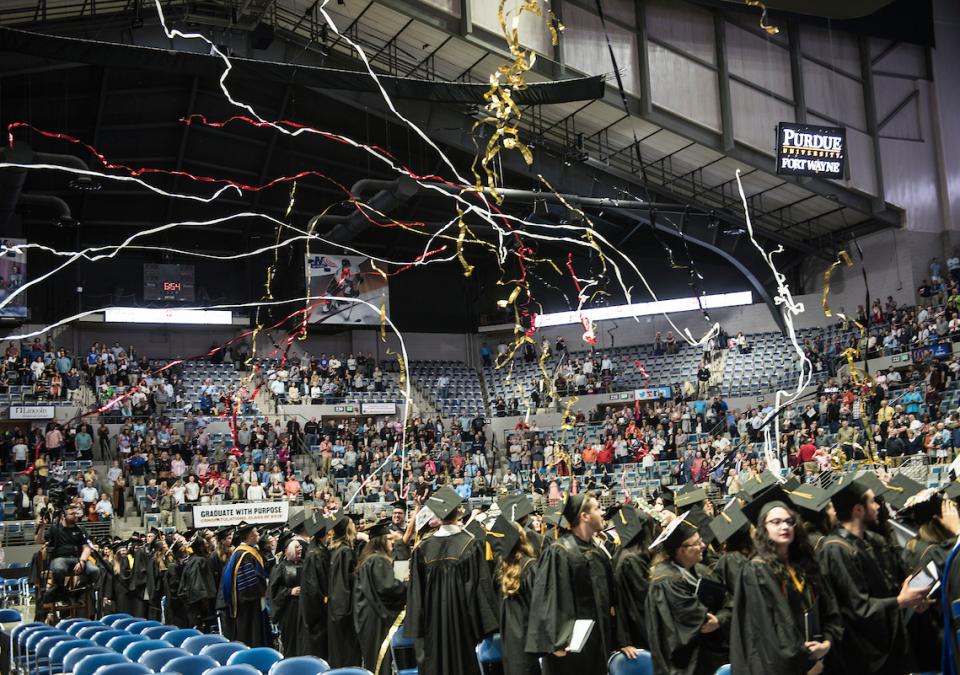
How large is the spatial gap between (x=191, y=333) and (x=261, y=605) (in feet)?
78.8

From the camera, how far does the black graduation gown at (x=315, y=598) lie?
10.0 meters

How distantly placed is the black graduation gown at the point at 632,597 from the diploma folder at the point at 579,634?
53 centimetres

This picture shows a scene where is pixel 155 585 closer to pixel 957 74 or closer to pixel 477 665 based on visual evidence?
pixel 477 665

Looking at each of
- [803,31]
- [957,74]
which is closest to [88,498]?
[803,31]

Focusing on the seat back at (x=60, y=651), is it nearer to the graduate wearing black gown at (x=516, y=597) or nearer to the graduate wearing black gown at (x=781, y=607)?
the graduate wearing black gown at (x=516, y=597)

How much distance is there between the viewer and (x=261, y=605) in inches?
461

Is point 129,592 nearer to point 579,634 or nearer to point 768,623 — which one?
point 579,634

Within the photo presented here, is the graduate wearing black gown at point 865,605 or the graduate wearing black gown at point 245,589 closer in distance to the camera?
the graduate wearing black gown at point 865,605

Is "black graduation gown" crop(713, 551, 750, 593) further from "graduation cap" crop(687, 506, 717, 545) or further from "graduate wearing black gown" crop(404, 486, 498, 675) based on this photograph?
"graduate wearing black gown" crop(404, 486, 498, 675)

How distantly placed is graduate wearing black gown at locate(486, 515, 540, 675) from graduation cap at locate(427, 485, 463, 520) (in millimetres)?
882

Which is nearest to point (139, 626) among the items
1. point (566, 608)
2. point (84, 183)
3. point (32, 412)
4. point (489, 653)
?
point (489, 653)

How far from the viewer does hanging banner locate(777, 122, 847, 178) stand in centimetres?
2419

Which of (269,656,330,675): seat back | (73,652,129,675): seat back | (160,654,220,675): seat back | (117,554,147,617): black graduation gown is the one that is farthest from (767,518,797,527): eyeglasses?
(117,554,147,617): black graduation gown

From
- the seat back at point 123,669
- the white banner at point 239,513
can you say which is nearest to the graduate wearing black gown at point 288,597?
the seat back at point 123,669
